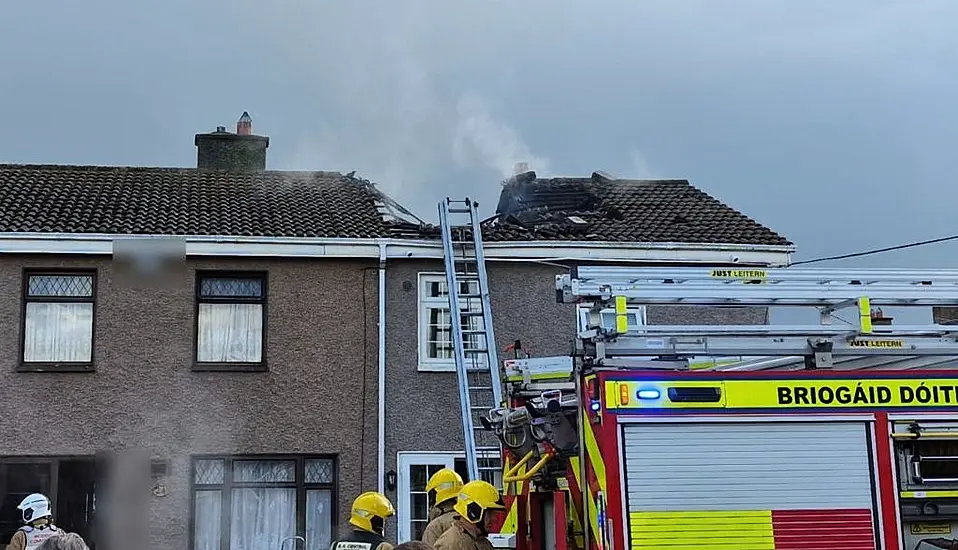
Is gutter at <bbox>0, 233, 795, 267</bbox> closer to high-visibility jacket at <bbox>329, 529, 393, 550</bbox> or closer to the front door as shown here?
the front door

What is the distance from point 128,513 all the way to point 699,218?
8.44m

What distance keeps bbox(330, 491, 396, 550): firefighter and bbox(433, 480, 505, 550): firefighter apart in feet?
1.26

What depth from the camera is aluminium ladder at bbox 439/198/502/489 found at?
1291cm

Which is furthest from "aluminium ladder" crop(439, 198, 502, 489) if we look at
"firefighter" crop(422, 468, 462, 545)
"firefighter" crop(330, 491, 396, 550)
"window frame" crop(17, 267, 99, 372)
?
"firefighter" crop(330, 491, 396, 550)

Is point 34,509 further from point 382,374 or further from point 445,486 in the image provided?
point 382,374

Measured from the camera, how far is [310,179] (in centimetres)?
1850

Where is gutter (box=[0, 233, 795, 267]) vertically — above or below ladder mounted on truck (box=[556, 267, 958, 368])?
above

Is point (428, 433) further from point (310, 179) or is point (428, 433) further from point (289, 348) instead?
point (310, 179)

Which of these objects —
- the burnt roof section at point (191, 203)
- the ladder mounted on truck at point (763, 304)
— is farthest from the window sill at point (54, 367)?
the ladder mounted on truck at point (763, 304)

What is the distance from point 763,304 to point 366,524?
2610 mm

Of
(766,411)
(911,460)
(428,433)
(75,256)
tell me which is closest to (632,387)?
(766,411)

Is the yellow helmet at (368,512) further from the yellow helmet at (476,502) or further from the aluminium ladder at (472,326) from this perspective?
the aluminium ladder at (472,326)

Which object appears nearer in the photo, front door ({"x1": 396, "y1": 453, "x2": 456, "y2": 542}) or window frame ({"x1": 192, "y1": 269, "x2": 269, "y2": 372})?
front door ({"x1": 396, "y1": 453, "x2": 456, "y2": 542})

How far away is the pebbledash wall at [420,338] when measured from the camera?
570 inches
